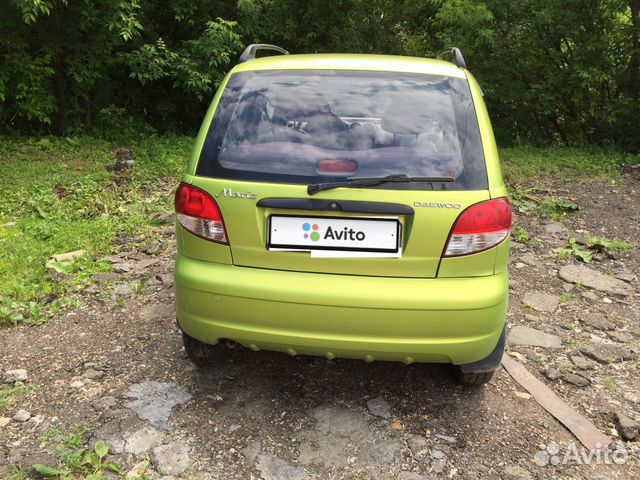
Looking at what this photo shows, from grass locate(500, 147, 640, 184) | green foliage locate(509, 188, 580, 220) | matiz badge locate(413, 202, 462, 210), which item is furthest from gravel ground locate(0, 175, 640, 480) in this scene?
grass locate(500, 147, 640, 184)

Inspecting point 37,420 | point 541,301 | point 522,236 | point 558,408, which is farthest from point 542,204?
point 37,420

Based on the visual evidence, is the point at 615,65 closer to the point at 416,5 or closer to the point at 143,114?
the point at 416,5

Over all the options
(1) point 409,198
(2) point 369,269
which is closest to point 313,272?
(2) point 369,269

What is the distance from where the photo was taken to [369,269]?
2.33 m

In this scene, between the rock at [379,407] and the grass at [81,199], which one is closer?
the rock at [379,407]

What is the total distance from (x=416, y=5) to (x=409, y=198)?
9.20 m

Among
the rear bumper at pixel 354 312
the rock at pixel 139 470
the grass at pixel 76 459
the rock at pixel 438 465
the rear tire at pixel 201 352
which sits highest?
the rear bumper at pixel 354 312

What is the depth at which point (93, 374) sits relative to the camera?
9.99 ft

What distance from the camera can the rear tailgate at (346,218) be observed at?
7.54 feet

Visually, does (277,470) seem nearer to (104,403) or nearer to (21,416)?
(104,403)

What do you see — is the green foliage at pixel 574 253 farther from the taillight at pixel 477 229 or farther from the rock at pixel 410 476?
the rock at pixel 410 476

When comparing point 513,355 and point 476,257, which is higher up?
point 476,257

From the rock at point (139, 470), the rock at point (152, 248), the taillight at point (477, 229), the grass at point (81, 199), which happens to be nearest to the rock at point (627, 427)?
the taillight at point (477, 229)

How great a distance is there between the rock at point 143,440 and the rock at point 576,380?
7.12 ft
